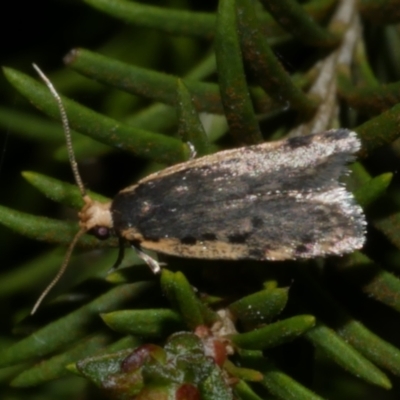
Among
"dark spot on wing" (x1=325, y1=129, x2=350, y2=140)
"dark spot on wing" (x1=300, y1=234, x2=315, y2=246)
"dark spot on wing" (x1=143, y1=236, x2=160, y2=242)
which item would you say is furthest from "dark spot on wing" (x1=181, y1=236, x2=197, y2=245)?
"dark spot on wing" (x1=325, y1=129, x2=350, y2=140)

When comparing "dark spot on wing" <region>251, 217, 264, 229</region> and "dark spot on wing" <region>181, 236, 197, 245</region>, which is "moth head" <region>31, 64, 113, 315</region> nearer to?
"dark spot on wing" <region>181, 236, 197, 245</region>

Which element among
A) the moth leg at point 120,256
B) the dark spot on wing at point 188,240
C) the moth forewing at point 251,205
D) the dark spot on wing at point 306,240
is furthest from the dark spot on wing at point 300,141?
the moth leg at point 120,256

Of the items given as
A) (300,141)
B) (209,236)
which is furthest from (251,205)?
(300,141)

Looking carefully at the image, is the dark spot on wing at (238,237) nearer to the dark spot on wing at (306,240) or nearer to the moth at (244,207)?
the moth at (244,207)

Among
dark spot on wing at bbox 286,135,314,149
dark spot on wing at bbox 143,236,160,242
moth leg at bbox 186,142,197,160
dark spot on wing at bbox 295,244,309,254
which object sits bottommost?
dark spot on wing at bbox 295,244,309,254

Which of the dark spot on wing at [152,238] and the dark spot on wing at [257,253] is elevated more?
the dark spot on wing at [152,238]

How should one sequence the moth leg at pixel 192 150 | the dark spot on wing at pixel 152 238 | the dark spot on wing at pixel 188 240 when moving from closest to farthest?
the moth leg at pixel 192 150
the dark spot on wing at pixel 188 240
the dark spot on wing at pixel 152 238

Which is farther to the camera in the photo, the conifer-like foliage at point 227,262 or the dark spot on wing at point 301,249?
the dark spot on wing at point 301,249

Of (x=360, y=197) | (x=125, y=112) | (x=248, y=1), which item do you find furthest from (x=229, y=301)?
(x=125, y=112)
